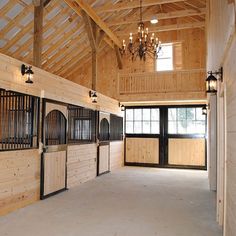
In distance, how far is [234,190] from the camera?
78.4 inches

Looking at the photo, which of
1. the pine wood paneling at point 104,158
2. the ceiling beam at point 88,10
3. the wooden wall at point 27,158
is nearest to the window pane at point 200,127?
the pine wood paneling at point 104,158

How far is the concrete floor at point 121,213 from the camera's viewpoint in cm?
328

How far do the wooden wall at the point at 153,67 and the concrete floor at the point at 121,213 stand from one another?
12.3ft

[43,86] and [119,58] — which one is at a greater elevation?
[119,58]

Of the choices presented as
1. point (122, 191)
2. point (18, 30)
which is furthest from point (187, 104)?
point (18, 30)

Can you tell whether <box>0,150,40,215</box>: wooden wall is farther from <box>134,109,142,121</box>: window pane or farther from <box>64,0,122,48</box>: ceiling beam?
<box>134,109,142,121</box>: window pane

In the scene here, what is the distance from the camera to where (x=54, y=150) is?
17.0 ft

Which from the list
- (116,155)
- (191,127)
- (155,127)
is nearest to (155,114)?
(155,127)

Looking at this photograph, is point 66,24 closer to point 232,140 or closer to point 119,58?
point 119,58

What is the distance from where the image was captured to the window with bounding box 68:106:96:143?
6773 mm

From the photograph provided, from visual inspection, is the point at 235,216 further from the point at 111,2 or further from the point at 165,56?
the point at 165,56

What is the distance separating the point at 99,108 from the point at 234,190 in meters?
5.77

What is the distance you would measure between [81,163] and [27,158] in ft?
6.93

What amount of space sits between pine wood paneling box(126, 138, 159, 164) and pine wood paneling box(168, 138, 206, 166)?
0.55m
